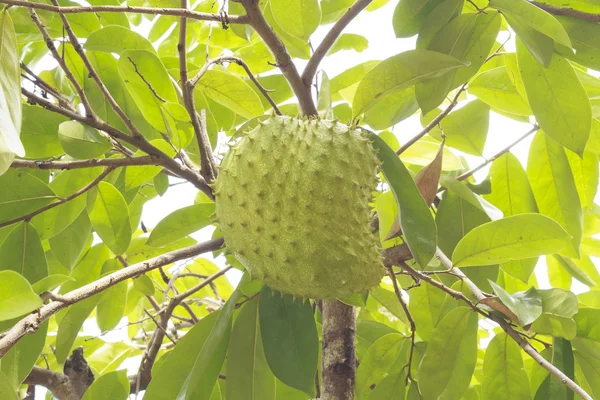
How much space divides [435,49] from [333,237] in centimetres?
52

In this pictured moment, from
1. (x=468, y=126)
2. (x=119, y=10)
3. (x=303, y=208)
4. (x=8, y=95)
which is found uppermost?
(x=468, y=126)

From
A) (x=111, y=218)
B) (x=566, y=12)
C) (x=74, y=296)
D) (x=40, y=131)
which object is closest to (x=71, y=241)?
(x=111, y=218)

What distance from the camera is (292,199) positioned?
1.19 metres

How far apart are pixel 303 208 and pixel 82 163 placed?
542 mm

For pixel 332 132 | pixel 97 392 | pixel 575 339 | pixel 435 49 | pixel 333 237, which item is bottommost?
pixel 97 392

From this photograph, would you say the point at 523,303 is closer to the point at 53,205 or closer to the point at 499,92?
the point at 499,92

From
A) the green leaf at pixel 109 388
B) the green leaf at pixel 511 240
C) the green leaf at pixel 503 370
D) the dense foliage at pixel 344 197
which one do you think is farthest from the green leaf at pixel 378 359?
the green leaf at pixel 109 388

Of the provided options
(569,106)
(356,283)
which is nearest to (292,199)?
(356,283)

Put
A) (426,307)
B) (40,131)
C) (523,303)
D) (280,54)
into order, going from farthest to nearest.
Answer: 1. (426,307)
2. (40,131)
3. (280,54)
4. (523,303)

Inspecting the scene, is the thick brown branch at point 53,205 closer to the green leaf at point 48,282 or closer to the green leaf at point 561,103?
the green leaf at point 48,282

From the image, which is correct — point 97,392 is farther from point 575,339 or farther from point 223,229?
point 575,339

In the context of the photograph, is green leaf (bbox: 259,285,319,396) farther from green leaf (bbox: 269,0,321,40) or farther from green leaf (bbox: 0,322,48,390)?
green leaf (bbox: 269,0,321,40)

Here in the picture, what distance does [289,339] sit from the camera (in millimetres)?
1415

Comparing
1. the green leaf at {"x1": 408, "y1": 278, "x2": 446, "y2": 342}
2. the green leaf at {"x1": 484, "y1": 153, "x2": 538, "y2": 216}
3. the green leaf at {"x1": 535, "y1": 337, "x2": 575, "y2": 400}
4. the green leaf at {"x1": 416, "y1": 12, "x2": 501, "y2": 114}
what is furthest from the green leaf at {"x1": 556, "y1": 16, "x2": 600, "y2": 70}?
the green leaf at {"x1": 408, "y1": 278, "x2": 446, "y2": 342}
